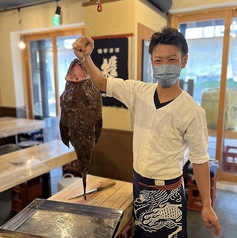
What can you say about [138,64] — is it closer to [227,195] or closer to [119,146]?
[119,146]

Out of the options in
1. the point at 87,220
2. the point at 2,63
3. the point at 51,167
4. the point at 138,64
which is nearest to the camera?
the point at 87,220

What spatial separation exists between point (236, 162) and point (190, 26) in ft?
7.24

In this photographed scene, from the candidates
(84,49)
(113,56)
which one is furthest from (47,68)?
(84,49)

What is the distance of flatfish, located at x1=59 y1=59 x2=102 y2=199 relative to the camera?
116 centimetres

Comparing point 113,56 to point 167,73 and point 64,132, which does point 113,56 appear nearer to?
point 167,73

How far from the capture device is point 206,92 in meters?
3.91

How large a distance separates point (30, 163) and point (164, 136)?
5.49 ft

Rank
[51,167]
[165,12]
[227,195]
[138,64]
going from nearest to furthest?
[51,167] < [138,64] < [227,195] < [165,12]

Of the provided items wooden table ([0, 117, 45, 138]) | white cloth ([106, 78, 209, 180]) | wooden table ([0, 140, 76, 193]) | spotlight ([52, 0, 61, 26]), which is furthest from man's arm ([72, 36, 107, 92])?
spotlight ([52, 0, 61, 26])

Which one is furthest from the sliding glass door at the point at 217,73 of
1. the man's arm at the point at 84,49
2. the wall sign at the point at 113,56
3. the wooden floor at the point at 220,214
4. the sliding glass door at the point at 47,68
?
the man's arm at the point at 84,49

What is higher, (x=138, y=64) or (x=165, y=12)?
(x=165, y=12)

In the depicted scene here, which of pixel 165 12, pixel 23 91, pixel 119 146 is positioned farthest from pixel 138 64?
pixel 23 91

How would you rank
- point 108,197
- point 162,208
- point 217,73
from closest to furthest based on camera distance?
point 162,208
point 108,197
point 217,73

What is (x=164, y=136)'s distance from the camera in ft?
4.39
